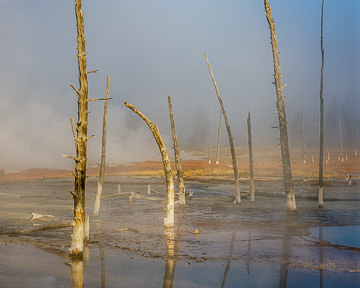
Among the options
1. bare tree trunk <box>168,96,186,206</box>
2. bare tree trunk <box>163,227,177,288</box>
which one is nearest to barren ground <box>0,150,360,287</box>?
bare tree trunk <box>163,227,177,288</box>

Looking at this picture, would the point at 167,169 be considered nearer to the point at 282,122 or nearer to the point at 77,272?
the point at 77,272

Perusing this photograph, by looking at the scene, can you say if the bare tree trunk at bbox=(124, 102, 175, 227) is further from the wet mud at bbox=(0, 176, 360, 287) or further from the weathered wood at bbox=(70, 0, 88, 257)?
the weathered wood at bbox=(70, 0, 88, 257)

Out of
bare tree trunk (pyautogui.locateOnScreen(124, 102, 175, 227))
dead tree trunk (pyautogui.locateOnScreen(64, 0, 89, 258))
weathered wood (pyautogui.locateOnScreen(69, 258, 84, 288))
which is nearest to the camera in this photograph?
weathered wood (pyautogui.locateOnScreen(69, 258, 84, 288))

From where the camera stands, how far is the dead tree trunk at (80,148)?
12.8 metres

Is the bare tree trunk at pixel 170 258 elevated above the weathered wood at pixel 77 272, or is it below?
below

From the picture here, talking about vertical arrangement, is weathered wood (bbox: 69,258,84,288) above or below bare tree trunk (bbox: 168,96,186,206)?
below

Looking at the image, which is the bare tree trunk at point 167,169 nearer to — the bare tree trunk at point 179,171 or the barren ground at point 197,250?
the barren ground at point 197,250

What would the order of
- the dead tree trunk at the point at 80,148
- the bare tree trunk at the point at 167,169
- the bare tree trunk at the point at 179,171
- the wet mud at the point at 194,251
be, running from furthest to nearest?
the bare tree trunk at the point at 179,171, the bare tree trunk at the point at 167,169, the dead tree trunk at the point at 80,148, the wet mud at the point at 194,251

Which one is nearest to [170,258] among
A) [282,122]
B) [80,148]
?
[80,148]

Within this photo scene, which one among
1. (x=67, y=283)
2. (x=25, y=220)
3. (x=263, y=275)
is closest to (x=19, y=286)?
(x=67, y=283)

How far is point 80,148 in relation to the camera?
12781 millimetres

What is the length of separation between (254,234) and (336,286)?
821 cm

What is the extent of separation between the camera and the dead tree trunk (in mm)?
12750

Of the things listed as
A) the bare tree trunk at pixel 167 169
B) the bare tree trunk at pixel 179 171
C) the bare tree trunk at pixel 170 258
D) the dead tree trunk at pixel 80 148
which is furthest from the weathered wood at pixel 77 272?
the bare tree trunk at pixel 179 171
